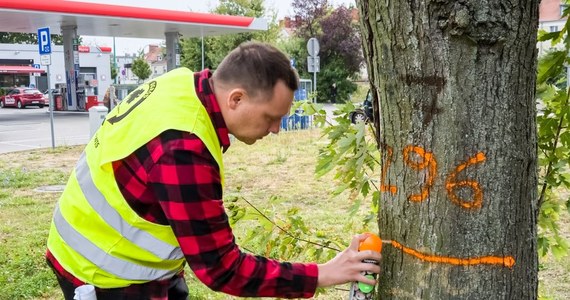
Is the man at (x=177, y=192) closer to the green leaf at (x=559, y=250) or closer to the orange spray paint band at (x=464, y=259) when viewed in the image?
the orange spray paint band at (x=464, y=259)

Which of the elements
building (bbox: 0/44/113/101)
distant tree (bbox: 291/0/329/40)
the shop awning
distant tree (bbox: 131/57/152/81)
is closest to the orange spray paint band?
building (bbox: 0/44/113/101)

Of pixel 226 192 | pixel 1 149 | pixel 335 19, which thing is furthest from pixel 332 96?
pixel 226 192

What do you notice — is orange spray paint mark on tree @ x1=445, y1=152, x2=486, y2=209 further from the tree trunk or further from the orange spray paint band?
the orange spray paint band

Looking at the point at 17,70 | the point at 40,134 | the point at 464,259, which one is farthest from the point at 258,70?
the point at 17,70

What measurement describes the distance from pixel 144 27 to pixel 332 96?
58.5 ft

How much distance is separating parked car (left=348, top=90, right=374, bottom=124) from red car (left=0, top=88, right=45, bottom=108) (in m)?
32.8

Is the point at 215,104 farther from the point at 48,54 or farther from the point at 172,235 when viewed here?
the point at 48,54

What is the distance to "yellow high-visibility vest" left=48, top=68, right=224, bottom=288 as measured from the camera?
1.59m

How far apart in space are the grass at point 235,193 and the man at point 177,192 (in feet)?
2.01

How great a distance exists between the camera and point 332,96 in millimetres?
39438

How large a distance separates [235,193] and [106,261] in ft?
19.0

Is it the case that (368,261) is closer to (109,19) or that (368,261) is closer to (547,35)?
(547,35)

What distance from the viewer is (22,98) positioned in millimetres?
32000

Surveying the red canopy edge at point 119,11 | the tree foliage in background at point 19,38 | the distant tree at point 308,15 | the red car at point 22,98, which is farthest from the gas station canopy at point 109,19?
the tree foliage in background at point 19,38
